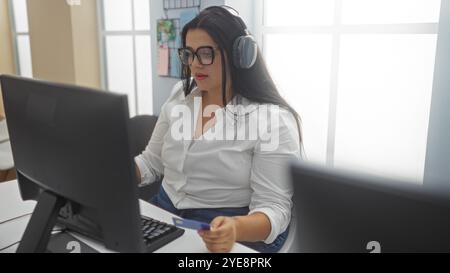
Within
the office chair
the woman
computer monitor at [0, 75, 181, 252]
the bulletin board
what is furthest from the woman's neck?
the bulletin board

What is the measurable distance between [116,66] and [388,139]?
236 cm

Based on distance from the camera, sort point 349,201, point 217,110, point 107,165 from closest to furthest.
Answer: point 349,201 → point 107,165 → point 217,110

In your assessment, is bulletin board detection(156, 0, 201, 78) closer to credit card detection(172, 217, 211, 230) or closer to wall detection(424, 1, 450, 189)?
wall detection(424, 1, 450, 189)

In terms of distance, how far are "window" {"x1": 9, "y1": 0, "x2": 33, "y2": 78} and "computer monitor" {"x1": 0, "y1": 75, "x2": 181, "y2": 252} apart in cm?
391

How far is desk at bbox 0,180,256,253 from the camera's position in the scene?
1.01 m

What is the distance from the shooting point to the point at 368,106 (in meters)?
1.83

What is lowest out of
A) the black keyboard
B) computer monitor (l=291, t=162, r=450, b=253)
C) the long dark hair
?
the black keyboard

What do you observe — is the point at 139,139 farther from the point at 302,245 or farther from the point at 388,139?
the point at 302,245

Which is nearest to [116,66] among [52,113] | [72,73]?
[72,73]

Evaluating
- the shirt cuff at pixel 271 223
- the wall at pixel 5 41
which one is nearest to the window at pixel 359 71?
the shirt cuff at pixel 271 223

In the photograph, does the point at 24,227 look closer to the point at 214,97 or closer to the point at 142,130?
the point at 214,97

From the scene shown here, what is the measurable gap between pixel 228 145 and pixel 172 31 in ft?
4.58

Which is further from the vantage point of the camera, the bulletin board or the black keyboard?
the bulletin board

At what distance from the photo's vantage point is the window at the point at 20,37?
14.2ft
